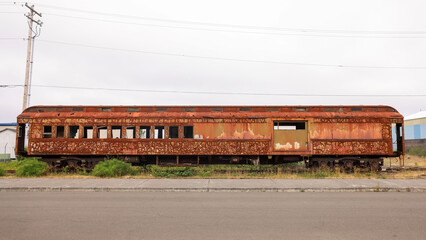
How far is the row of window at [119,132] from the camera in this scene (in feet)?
52.6

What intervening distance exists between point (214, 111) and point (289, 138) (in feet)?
13.8

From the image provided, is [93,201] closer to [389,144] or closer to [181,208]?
[181,208]

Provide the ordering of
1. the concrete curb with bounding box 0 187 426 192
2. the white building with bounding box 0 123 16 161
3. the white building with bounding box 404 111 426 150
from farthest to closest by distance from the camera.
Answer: the white building with bounding box 404 111 426 150 → the white building with bounding box 0 123 16 161 → the concrete curb with bounding box 0 187 426 192

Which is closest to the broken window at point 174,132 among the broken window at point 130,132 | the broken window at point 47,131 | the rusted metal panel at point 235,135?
the rusted metal panel at point 235,135

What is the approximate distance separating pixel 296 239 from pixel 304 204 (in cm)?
299

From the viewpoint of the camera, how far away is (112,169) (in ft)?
45.3

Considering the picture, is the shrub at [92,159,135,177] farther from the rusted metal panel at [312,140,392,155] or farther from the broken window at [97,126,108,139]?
the rusted metal panel at [312,140,392,155]

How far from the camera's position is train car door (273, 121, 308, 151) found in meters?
15.8

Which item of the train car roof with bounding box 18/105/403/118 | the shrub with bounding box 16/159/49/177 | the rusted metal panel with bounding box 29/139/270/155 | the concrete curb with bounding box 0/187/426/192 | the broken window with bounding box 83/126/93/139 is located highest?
the train car roof with bounding box 18/105/403/118

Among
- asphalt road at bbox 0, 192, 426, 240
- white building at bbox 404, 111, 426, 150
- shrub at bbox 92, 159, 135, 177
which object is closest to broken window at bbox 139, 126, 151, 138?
shrub at bbox 92, 159, 135, 177

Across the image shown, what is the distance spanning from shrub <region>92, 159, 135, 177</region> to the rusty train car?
1.57 metres

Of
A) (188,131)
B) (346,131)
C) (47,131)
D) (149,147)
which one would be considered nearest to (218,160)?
(188,131)

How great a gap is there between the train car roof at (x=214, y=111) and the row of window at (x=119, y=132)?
0.66 meters

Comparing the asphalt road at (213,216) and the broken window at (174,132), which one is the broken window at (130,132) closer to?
the broken window at (174,132)
